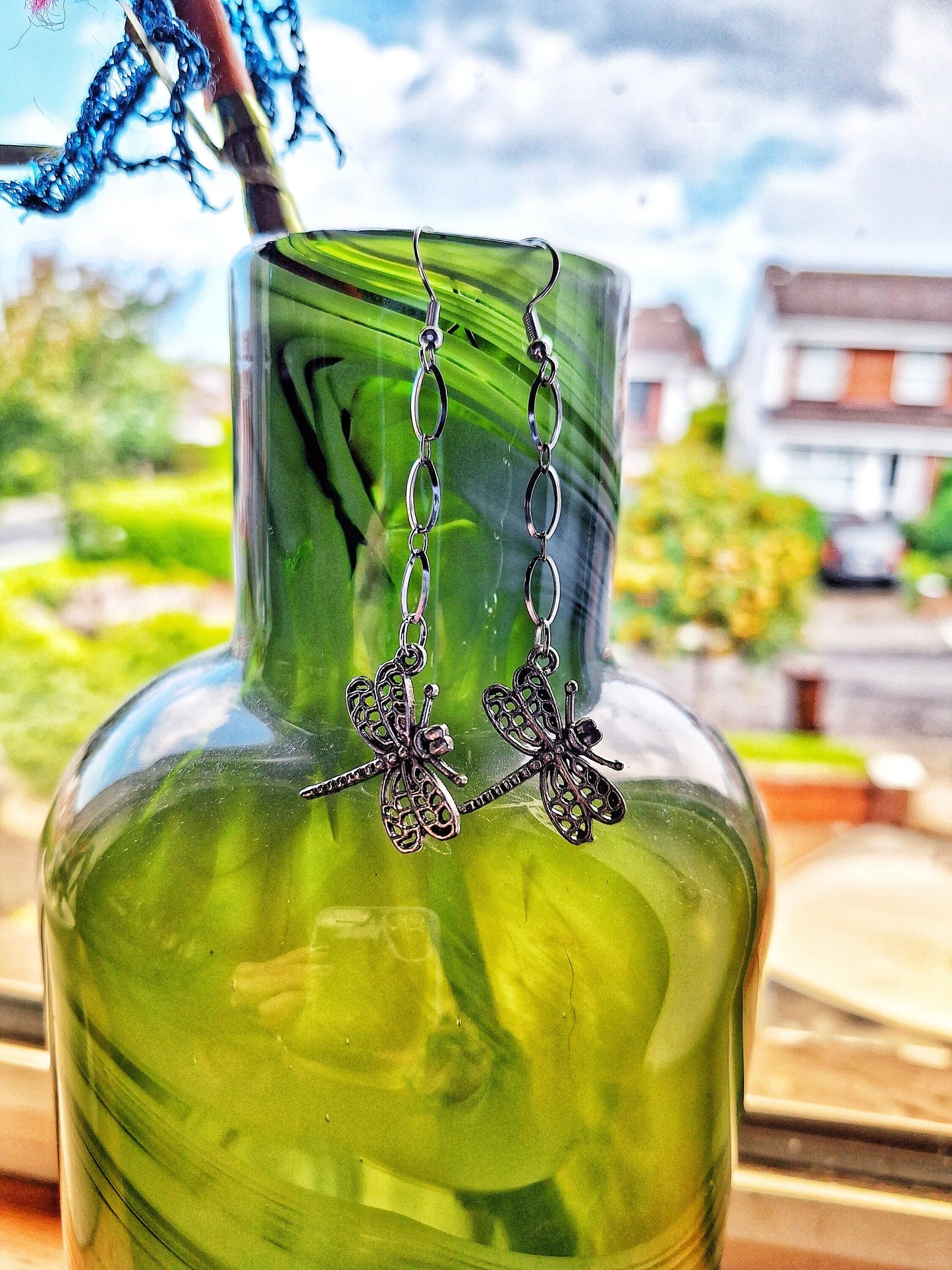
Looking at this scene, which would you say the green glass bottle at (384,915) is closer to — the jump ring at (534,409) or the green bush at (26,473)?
the jump ring at (534,409)

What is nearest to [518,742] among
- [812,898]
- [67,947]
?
[67,947]

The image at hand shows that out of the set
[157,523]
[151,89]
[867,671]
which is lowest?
[867,671]

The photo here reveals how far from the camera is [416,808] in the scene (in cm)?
26

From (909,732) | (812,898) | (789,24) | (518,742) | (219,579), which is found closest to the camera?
(518,742)

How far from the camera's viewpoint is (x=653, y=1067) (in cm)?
28

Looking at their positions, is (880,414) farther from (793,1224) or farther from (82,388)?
(82,388)

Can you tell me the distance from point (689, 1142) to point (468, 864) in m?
0.11

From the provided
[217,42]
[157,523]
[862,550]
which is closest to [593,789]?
[217,42]

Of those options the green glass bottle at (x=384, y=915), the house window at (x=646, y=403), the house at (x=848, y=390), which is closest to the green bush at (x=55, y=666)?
the house window at (x=646, y=403)

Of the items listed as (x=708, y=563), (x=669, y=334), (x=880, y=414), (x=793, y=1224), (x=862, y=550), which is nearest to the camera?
(x=793, y=1224)

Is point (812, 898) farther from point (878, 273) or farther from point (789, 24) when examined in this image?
point (789, 24)

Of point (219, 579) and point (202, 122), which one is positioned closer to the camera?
point (202, 122)

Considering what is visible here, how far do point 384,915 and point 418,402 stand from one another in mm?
136

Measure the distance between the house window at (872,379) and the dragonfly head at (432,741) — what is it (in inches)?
32.6
